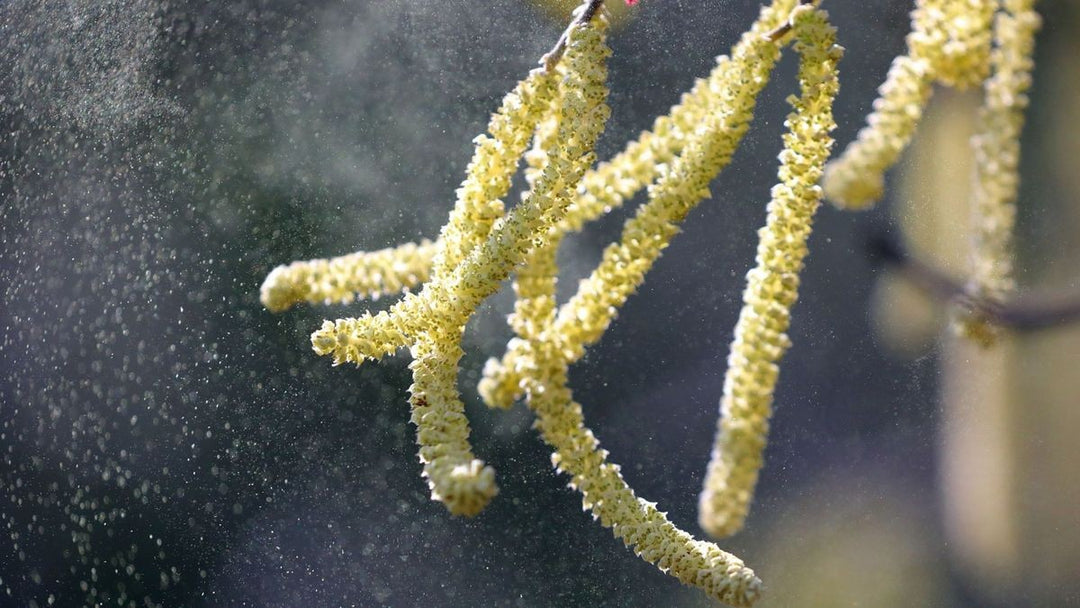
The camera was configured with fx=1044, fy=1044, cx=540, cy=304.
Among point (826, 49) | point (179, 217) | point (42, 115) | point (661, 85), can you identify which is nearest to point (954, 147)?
point (661, 85)

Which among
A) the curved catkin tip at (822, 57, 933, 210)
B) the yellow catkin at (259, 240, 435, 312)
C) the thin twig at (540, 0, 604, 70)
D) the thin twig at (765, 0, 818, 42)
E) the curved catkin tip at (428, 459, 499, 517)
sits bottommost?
the yellow catkin at (259, 240, 435, 312)

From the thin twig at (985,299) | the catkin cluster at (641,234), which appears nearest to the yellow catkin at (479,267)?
the catkin cluster at (641,234)

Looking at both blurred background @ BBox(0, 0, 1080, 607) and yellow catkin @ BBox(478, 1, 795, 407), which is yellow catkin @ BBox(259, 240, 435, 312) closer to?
yellow catkin @ BBox(478, 1, 795, 407)

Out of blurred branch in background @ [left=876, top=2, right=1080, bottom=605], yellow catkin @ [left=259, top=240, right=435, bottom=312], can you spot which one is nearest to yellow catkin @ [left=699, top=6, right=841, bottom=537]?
yellow catkin @ [left=259, top=240, right=435, bottom=312]

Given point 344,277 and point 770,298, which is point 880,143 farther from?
point 344,277

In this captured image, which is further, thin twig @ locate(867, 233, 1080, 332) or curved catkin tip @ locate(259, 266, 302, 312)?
A: thin twig @ locate(867, 233, 1080, 332)

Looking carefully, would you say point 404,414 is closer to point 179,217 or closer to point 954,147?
point 179,217
